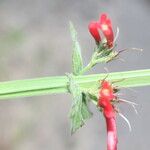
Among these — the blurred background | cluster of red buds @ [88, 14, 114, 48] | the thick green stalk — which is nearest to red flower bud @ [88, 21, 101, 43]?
cluster of red buds @ [88, 14, 114, 48]

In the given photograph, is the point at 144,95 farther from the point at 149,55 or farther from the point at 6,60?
the point at 6,60

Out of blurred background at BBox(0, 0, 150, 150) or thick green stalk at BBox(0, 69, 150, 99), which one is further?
blurred background at BBox(0, 0, 150, 150)

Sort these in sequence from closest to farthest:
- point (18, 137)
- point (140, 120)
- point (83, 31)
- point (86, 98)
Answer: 1. point (86, 98)
2. point (18, 137)
3. point (140, 120)
4. point (83, 31)

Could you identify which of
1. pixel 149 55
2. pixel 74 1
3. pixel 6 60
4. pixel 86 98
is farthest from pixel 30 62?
pixel 86 98

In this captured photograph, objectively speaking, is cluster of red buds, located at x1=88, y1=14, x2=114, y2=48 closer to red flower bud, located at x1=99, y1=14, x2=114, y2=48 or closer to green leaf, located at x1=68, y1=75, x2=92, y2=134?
red flower bud, located at x1=99, y1=14, x2=114, y2=48

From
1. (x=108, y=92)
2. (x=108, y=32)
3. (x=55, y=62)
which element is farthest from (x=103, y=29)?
(x=55, y=62)

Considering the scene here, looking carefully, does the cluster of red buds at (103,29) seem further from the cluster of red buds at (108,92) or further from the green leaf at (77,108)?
the green leaf at (77,108)
